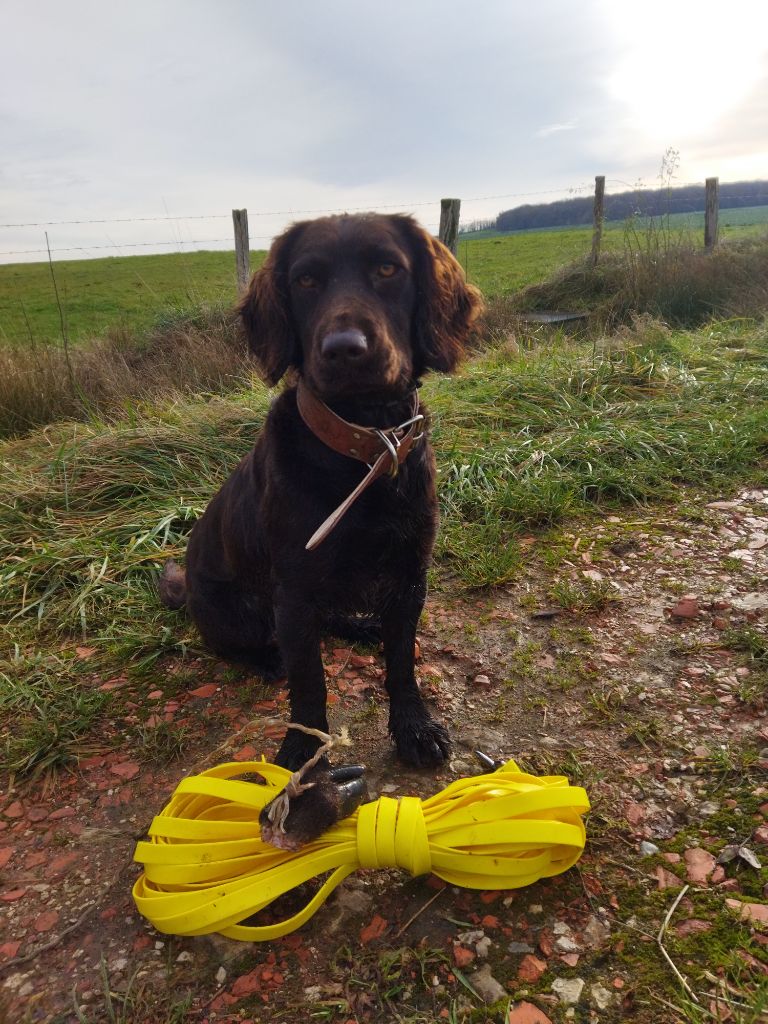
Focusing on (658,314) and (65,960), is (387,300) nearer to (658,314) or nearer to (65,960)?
(65,960)

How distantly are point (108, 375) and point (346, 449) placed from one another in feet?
19.8

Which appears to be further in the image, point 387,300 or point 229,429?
point 229,429

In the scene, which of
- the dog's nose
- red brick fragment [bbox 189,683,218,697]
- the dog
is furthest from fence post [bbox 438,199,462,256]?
the dog's nose

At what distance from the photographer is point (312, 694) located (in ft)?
6.95

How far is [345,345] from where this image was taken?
1857 mm

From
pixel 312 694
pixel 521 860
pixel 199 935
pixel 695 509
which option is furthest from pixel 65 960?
pixel 695 509

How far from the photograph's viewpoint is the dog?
1989 millimetres

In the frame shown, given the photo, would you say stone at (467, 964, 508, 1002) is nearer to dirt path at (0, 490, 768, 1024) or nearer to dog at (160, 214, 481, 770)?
dirt path at (0, 490, 768, 1024)

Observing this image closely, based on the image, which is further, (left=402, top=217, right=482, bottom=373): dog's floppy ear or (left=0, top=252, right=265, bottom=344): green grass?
(left=0, top=252, right=265, bottom=344): green grass

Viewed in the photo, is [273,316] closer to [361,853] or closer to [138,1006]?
[361,853]

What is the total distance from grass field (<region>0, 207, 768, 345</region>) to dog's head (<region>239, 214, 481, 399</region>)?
5.93 meters

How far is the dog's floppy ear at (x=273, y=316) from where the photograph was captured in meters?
2.29

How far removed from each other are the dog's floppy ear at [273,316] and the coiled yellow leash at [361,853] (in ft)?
4.56

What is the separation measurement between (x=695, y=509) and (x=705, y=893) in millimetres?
2361
